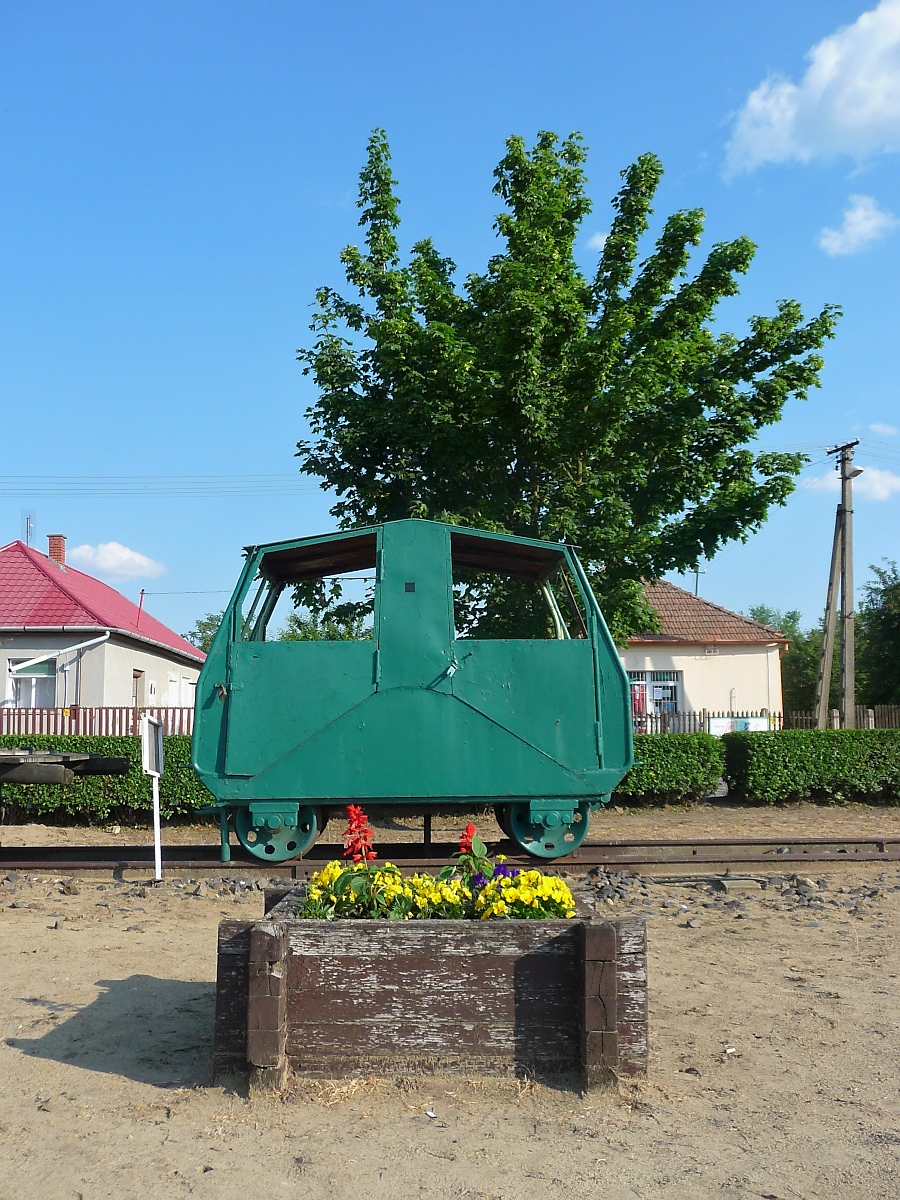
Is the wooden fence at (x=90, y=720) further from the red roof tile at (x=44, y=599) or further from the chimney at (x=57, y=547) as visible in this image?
the chimney at (x=57, y=547)

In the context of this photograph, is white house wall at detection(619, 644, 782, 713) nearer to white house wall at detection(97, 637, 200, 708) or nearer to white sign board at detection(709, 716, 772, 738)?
white sign board at detection(709, 716, 772, 738)

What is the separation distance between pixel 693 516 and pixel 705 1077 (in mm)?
10543

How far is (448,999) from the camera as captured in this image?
379 cm

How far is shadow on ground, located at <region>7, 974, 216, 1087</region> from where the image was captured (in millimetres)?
4223

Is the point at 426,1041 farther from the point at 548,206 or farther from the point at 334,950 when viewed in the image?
the point at 548,206

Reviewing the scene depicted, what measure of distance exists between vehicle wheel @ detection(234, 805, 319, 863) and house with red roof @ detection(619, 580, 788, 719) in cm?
2795

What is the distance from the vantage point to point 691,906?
7766mm

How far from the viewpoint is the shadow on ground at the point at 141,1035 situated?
4.22m

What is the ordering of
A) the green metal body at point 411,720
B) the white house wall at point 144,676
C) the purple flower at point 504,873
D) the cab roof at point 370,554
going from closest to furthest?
the purple flower at point 504,873
the green metal body at point 411,720
the cab roof at point 370,554
the white house wall at point 144,676

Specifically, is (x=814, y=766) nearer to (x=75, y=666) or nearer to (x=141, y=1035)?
(x=141, y=1035)

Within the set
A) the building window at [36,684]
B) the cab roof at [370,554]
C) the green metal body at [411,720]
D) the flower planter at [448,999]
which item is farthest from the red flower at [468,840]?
the building window at [36,684]

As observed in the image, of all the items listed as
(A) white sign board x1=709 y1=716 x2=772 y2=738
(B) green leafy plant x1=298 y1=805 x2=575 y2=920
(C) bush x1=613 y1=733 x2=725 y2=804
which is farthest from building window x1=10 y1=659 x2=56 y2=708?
(B) green leafy plant x1=298 y1=805 x2=575 y2=920

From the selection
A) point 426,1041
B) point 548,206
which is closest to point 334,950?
point 426,1041

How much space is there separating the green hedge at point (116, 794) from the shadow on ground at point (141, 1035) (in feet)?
28.1
